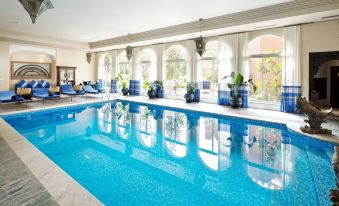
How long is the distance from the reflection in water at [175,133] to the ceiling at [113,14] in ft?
11.5

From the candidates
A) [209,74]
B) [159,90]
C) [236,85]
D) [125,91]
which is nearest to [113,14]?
[209,74]

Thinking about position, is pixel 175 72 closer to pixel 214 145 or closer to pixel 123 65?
pixel 123 65

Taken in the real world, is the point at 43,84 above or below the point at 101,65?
below

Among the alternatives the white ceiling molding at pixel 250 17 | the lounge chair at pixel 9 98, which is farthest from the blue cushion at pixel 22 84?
the white ceiling molding at pixel 250 17

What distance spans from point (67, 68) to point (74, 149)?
33.6 feet

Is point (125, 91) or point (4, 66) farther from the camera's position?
point (125, 91)

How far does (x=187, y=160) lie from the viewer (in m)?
3.77

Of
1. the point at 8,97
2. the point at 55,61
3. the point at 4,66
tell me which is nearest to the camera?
the point at 8,97

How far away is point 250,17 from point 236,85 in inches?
96.8

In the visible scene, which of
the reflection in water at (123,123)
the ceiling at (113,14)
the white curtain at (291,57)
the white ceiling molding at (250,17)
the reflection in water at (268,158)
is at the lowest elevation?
the reflection in water at (268,158)

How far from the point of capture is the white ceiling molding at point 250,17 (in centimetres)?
557

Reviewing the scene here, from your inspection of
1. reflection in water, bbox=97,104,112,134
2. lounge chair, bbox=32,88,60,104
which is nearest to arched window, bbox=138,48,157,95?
reflection in water, bbox=97,104,112,134

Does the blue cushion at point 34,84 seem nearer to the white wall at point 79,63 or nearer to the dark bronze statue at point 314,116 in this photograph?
the white wall at point 79,63

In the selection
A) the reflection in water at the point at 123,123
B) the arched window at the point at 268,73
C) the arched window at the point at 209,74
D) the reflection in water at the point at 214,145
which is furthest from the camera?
the arched window at the point at 209,74
